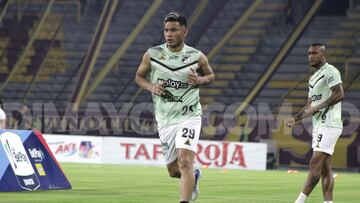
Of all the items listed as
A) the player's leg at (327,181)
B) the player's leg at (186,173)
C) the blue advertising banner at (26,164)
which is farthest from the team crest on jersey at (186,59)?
the blue advertising banner at (26,164)

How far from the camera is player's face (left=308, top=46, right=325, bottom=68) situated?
543 inches

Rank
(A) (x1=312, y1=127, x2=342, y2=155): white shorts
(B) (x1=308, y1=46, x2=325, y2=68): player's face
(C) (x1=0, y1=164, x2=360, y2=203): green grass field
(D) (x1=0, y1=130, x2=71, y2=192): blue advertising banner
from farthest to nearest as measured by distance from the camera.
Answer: (D) (x1=0, y1=130, x2=71, y2=192): blue advertising banner < (C) (x1=0, y1=164, x2=360, y2=203): green grass field < (B) (x1=308, y1=46, x2=325, y2=68): player's face < (A) (x1=312, y1=127, x2=342, y2=155): white shorts

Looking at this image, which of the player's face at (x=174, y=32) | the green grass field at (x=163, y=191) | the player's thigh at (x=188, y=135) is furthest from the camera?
the green grass field at (x=163, y=191)

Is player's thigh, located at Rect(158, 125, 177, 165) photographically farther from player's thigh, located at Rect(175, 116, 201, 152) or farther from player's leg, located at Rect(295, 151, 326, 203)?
player's leg, located at Rect(295, 151, 326, 203)

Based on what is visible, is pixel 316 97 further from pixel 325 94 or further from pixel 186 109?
pixel 186 109

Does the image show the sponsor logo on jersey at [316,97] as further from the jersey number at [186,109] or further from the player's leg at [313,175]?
the jersey number at [186,109]

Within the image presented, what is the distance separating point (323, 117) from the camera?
13.8 metres

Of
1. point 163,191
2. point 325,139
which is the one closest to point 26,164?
point 163,191

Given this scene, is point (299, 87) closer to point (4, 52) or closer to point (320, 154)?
point (4, 52)

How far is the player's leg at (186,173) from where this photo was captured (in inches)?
431

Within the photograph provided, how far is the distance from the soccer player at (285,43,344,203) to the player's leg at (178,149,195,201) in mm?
2836

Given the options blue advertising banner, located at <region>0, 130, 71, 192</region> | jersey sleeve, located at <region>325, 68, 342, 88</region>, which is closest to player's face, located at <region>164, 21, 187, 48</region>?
jersey sleeve, located at <region>325, 68, 342, 88</region>

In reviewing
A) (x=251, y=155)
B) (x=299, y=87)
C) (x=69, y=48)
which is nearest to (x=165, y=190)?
(x=251, y=155)

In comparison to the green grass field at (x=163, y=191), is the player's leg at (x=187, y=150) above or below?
above
